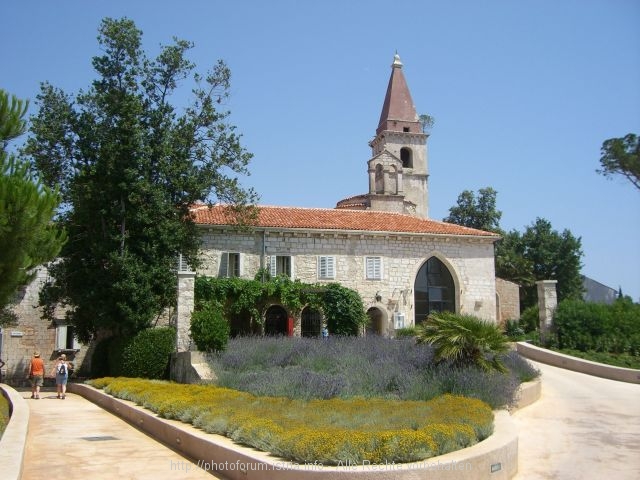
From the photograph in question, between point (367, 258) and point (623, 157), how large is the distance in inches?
592

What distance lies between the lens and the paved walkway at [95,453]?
336 inches

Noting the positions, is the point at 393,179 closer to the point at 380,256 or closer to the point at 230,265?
the point at 380,256

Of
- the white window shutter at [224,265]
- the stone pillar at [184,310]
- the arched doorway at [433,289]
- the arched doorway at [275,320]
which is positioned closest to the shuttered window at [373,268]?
the arched doorway at [433,289]

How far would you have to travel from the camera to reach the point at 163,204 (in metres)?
23.4

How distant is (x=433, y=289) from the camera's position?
32500mm

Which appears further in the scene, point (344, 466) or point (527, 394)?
point (527, 394)

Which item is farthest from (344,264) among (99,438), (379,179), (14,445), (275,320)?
(14,445)

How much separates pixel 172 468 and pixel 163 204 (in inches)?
623

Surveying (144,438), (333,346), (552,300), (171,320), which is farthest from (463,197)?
(144,438)

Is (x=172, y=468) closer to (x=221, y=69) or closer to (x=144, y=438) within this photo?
(x=144, y=438)

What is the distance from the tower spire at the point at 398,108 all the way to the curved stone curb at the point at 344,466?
44625 mm

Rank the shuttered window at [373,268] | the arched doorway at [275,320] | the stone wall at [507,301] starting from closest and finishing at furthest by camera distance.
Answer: the arched doorway at [275,320] → the shuttered window at [373,268] → the stone wall at [507,301]

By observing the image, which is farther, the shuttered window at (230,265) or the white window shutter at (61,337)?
the white window shutter at (61,337)

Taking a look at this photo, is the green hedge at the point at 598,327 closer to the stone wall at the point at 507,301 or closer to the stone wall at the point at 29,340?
the stone wall at the point at 507,301
